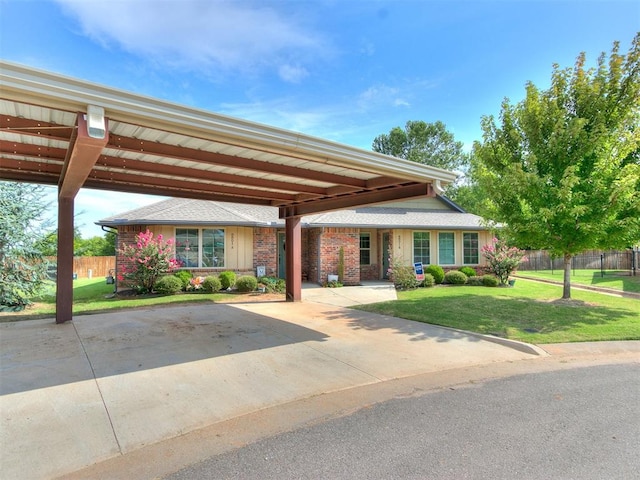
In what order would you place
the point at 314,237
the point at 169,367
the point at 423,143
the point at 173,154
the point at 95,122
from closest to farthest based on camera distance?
the point at 95,122, the point at 169,367, the point at 173,154, the point at 314,237, the point at 423,143

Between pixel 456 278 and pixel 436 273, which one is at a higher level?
pixel 436 273

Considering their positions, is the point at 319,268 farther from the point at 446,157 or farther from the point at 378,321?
the point at 446,157

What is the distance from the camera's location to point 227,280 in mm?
14281

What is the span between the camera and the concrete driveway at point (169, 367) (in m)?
3.56

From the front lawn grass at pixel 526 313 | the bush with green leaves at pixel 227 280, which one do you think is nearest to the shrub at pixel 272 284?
the bush with green leaves at pixel 227 280

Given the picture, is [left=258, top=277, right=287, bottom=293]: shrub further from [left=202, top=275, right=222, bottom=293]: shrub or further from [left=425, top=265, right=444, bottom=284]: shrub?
[left=425, top=265, right=444, bottom=284]: shrub

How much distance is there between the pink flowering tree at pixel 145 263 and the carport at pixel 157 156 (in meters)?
4.06

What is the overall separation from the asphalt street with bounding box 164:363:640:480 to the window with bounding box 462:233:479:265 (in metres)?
14.5

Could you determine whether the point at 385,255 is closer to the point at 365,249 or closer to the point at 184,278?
the point at 365,249

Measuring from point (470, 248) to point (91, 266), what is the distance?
2541 cm

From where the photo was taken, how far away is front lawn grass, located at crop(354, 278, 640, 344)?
25.8 ft

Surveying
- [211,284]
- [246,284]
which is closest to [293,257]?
[246,284]

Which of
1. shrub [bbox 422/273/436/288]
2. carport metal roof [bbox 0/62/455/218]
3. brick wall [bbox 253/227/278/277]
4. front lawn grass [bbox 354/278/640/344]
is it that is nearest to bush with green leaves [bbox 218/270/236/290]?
brick wall [bbox 253/227/278/277]

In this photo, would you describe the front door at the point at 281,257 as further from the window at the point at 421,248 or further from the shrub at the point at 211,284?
the window at the point at 421,248
